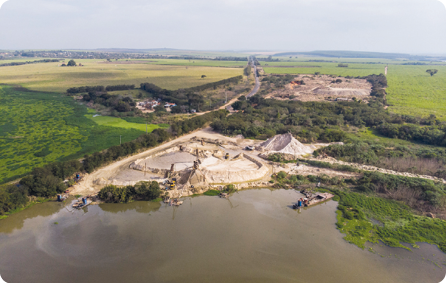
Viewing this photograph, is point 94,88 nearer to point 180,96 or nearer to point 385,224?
point 180,96

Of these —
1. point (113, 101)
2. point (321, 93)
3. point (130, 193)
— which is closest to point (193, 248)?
point (130, 193)

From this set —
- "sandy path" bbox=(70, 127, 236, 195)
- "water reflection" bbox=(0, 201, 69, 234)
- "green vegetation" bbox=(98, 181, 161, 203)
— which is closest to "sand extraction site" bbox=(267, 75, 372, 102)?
"sandy path" bbox=(70, 127, 236, 195)

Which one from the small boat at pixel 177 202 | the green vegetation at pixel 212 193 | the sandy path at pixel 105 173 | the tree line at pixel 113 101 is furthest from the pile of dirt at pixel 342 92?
the small boat at pixel 177 202

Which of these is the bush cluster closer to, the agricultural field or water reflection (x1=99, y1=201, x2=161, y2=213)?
water reflection (x1=99, y1=201, x2=161, y2=213)

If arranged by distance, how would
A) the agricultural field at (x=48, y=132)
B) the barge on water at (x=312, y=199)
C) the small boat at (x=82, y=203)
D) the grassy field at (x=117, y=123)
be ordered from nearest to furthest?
the small boat at (x=82, y=203), the barge on water at (x=312, y=199), the agricultural field at (x=48, y=132), the grassy field at (x=117, y=123)

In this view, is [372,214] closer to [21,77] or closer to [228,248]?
[228,248]

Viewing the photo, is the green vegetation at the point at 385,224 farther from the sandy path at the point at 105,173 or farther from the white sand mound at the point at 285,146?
the sandy path at the point at 105,173
